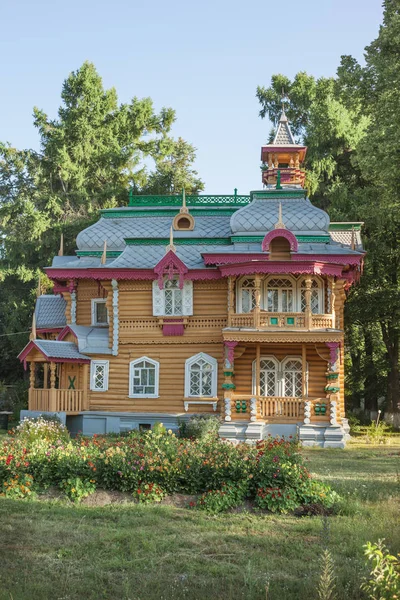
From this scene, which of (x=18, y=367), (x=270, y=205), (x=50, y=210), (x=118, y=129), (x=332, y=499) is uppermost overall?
(x=118, y=129)

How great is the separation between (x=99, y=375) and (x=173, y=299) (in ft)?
12.0

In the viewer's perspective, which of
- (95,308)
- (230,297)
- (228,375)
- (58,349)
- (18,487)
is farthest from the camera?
(95,308)

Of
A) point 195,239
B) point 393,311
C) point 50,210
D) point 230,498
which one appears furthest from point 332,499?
point 50,210

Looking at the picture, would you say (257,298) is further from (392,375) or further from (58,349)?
(392,375)

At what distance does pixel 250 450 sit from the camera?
1324 centimetres

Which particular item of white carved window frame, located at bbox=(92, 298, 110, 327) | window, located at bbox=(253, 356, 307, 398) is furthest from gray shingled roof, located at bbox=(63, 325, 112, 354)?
window, located at bbox=(253, 356, 307, 398)

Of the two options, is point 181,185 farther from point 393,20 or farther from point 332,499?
point 332,499

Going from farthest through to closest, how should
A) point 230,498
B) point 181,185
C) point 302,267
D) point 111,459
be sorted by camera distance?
point 181,185, point 302,267, point 111,459, point 230,498

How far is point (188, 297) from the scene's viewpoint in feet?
83.9

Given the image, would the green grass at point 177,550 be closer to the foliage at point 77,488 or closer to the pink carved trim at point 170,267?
the foliage at point 77,488

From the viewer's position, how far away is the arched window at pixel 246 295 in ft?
82.1

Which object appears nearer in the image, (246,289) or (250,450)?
(250,450)

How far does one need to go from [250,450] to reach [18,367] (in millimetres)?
29983

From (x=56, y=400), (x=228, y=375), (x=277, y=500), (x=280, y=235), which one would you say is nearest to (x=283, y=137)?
(x=280, y=235)
